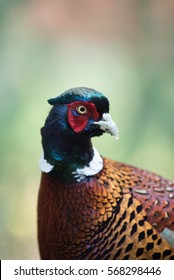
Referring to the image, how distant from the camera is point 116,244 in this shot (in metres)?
0.99

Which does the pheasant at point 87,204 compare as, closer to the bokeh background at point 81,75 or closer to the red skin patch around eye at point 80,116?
the red skin patch around eye at point 80,116

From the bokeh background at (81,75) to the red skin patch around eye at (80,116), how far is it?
0.17m

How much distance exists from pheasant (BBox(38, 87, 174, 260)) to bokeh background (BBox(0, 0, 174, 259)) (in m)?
0.11

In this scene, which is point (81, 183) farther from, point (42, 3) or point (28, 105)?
point (42, 3)

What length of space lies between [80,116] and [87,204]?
0.60 ft

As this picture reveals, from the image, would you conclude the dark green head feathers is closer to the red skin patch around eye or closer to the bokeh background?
the red skin patch around eye

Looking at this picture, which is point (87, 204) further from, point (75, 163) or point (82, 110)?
point (82, 110)

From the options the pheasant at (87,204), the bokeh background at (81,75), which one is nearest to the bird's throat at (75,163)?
the pheasant at (87,204)

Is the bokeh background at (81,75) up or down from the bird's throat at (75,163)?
up

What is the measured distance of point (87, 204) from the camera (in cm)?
100

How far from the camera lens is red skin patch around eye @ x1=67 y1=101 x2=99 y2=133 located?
37.4 inches

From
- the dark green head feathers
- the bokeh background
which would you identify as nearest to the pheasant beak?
the dark green head feathers

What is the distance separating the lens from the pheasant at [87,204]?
97 cm

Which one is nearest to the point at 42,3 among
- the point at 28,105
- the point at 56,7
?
the point at 56,7
